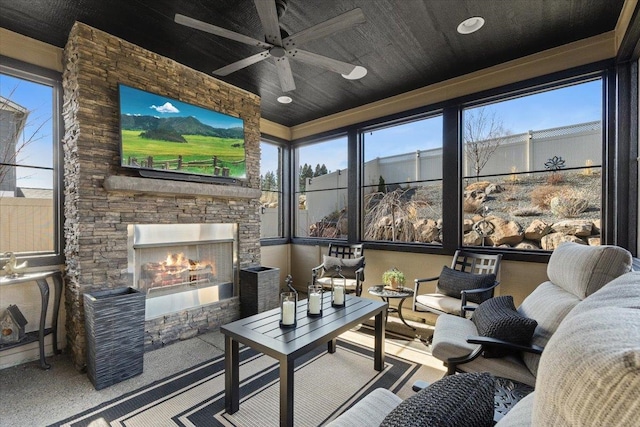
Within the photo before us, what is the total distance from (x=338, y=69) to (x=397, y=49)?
92 centimetres

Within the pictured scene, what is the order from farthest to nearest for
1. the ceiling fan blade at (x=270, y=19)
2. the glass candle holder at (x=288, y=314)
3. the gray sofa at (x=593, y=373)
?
the glass candle holder at (x=288, y=314) → the ceiling fan blade at (x=270, y=19) → the gray sofa at (x=593, y=373)

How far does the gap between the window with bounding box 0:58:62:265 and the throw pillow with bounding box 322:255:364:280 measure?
307 cm

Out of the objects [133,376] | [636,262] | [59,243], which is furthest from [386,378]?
[59,243]

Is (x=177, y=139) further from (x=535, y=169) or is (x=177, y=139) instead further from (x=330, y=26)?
(x=535, y=169)

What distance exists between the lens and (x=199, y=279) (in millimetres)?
3727

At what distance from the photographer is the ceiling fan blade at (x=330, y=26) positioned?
1.99 m

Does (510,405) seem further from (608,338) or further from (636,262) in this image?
(636,262)

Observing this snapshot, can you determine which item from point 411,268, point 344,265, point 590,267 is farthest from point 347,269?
point 590,267

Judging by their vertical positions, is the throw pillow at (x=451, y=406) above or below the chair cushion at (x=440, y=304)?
above

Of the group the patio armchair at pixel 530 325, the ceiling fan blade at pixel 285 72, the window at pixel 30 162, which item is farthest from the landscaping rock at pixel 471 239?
the window at pixel 30 162

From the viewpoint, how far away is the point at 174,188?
3.24 metres

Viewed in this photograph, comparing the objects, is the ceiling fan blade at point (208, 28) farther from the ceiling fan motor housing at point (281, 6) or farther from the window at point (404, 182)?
the window at point (404, 182)

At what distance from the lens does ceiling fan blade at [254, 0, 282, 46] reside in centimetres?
187

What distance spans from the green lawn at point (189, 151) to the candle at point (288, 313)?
2.14 meters
